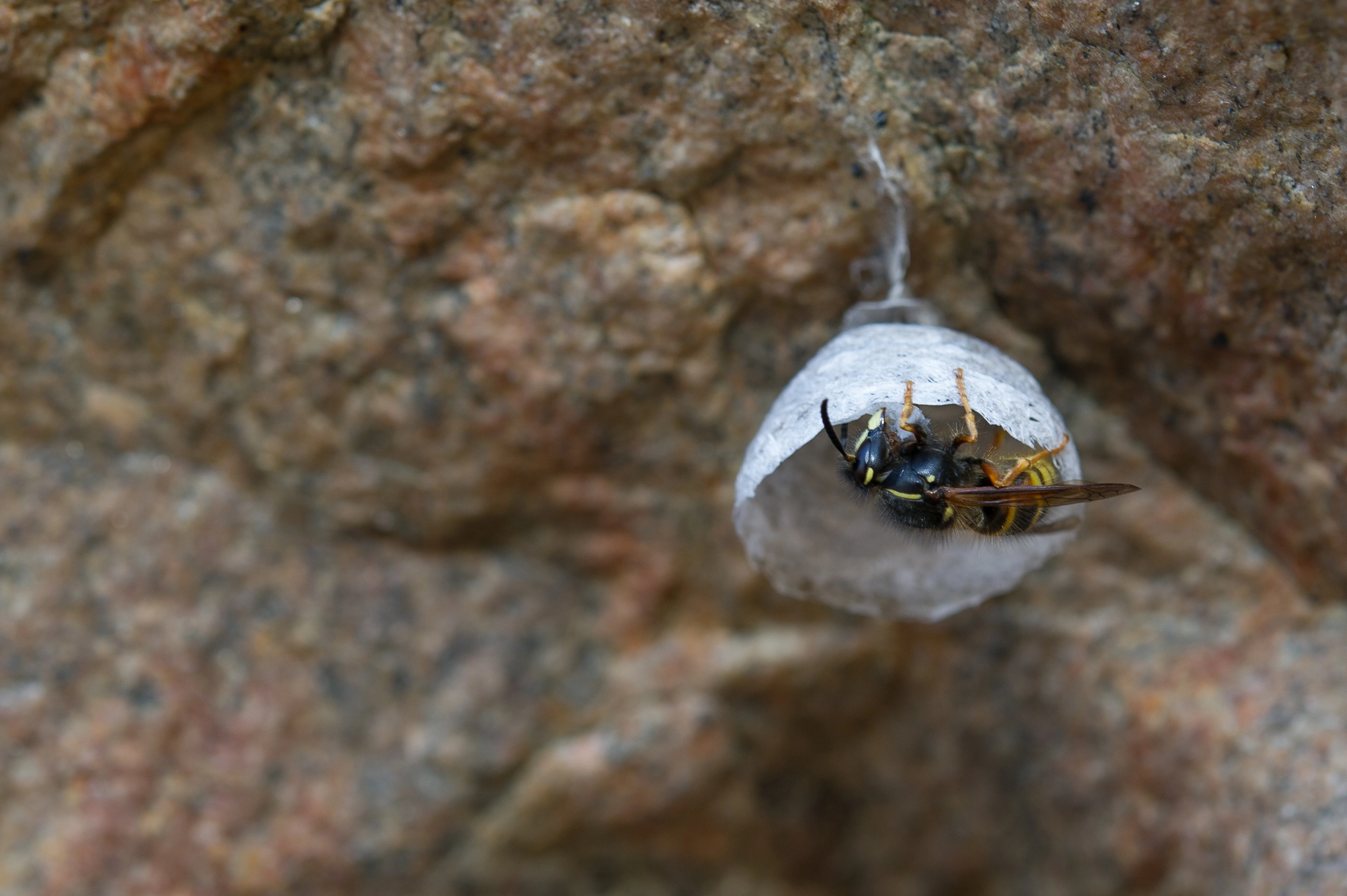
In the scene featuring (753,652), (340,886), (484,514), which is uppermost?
(484,514)

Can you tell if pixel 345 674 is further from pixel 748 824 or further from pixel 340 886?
pixel 748 824

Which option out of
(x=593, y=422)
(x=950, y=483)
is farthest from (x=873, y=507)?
(x=593, y=422)

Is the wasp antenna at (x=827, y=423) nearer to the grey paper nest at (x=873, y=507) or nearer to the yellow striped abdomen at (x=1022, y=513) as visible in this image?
the grey paper nest at (x=873, y=507)

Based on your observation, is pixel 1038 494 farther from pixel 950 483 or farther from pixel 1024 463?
pixel 950 483

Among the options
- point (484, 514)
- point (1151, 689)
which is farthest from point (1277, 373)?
point (484, 514)

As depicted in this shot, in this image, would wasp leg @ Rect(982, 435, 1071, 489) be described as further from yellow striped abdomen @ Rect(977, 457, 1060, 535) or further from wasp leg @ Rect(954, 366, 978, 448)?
wasp leg @ Rect(954, 366, 978, 448)

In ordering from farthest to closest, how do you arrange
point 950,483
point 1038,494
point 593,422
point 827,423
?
point 593,422, point 950,483, point 1038,494, point 827,423

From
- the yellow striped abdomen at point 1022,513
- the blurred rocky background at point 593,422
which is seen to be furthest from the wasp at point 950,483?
the blurred rocky background at point 593,422
